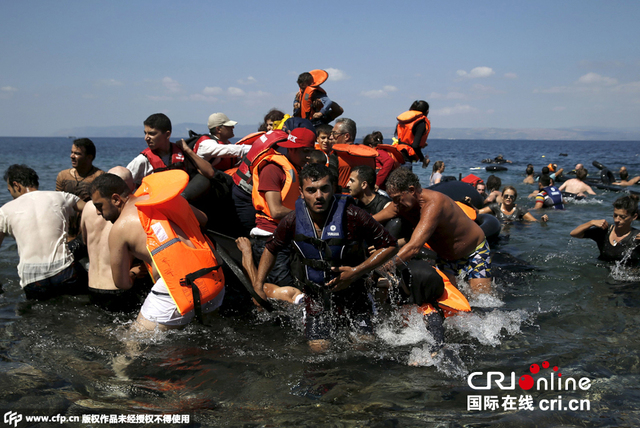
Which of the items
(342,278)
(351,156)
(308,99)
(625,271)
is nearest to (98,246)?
(342,278)

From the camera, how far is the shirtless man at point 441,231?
4973mm

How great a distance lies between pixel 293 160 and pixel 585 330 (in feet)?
12.7

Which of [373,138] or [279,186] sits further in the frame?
[373,138]

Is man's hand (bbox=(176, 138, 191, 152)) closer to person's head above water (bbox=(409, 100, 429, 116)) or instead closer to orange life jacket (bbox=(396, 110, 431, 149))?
orange life jacket (bbox=(396, 110, 431, 149))

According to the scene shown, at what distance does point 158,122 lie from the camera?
5.50 metres

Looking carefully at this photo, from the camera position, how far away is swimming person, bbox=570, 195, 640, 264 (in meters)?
7.20

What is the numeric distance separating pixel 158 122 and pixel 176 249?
1.99 meters

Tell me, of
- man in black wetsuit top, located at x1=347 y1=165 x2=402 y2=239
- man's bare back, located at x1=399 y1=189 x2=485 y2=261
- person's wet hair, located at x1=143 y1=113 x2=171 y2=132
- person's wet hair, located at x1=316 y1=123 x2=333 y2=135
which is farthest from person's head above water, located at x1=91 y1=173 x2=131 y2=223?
person's wet hair, located at x1=316 y1=123 x2=333 y2=135

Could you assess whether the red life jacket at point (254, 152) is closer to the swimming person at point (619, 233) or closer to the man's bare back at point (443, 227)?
the man's bare back at point (443, 227)

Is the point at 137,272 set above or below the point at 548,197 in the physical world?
below

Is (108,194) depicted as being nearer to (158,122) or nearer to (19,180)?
(158,122)

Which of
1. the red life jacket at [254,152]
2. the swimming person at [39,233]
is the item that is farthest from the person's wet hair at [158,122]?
the swimming person at [39,233]

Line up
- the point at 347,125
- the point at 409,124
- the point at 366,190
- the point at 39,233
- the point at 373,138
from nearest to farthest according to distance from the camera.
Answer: the point at 39,233 < the point at 366,190 < the point at 347,125 < the point at 409,124 < the point at 373,138

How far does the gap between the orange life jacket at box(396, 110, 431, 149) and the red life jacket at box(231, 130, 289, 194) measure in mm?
3731
